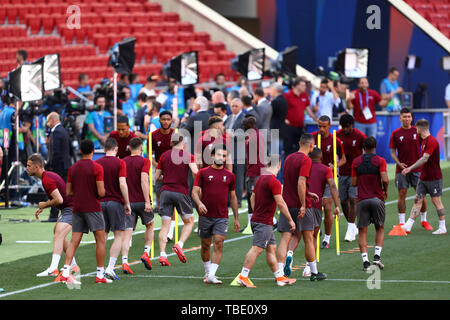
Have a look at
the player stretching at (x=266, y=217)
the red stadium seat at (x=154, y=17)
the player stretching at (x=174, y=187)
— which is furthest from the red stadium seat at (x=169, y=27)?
the player stretching at (x=266, y=217)

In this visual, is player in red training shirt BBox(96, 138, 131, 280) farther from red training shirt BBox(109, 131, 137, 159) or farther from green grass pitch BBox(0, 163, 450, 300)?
red training shirt BBox(109, 131, 137, 159)

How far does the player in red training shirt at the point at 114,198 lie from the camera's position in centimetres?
1360

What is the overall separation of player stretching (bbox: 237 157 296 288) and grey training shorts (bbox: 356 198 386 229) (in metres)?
1.74

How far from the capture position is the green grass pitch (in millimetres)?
12375

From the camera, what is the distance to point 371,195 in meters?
14.4

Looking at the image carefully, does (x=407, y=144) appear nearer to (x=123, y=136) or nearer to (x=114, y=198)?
(x=123, y=136)

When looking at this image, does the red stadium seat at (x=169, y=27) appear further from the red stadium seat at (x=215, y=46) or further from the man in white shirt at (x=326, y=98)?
the man in white shirt at (x=326, y=98)

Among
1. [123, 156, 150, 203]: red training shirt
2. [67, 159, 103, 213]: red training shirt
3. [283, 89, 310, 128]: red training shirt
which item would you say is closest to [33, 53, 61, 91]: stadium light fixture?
[283, 89, 310, 128]: red training shirt

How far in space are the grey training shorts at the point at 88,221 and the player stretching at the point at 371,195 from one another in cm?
353
